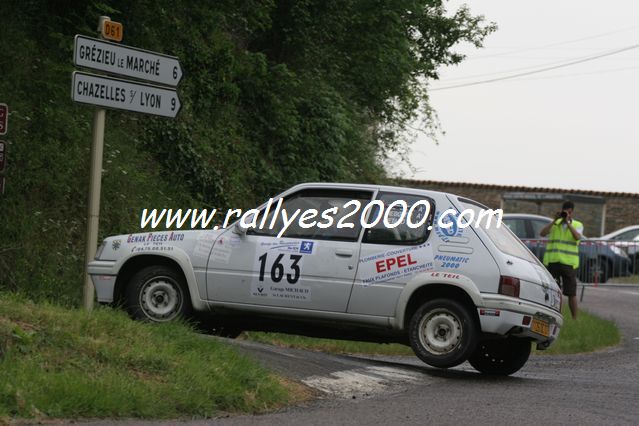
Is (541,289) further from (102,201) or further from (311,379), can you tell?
(102,201)

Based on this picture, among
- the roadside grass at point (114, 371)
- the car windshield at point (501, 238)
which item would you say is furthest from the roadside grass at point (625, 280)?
the roadside grass at point (114, 371)

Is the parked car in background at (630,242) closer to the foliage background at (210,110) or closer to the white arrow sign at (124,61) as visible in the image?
the foliage background at (210,110)

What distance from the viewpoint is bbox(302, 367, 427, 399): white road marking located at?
949 centimetres

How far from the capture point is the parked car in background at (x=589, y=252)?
30422 mm

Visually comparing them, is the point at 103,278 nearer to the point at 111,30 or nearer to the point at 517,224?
the point at 111,30

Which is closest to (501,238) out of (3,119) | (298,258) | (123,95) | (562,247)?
(298,258)

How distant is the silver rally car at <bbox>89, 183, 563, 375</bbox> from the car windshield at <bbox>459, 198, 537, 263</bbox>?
3 centimetres

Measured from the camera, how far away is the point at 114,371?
8.20 m

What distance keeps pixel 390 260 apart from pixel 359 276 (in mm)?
327

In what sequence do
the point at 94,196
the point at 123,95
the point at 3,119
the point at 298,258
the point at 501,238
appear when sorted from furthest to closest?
the point at 3,119 < the point at 501,238 < the point at 298,258 < the point at 123,95 < the point at 94,196

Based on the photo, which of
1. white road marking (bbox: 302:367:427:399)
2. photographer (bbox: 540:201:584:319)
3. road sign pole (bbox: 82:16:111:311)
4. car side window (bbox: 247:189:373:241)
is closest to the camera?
white road marking (bbox: 302:367:427:399)

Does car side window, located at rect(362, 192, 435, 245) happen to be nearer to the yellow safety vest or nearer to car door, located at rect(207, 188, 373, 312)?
car door, located at rect(207, 188, 373, 312)

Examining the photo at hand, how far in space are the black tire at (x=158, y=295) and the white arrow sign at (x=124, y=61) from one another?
1.89 meters

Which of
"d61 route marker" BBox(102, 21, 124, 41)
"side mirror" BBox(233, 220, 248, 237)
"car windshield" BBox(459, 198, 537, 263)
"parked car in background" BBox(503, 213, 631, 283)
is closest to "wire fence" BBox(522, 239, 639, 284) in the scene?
"parked car in background" BBox(503, 213, 631, 283)
